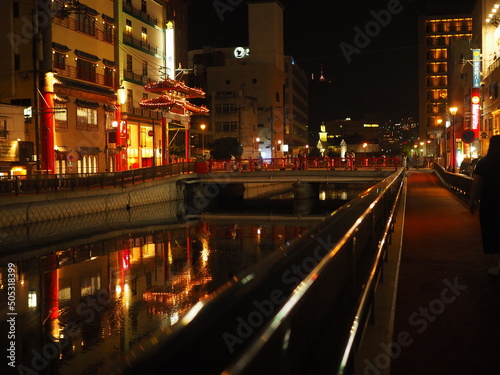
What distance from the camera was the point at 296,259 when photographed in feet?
9.49

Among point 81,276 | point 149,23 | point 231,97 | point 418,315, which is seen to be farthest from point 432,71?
point 418,315

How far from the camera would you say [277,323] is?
194 centimetres

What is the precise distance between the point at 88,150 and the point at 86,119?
2.35 m

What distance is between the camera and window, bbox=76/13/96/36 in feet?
135

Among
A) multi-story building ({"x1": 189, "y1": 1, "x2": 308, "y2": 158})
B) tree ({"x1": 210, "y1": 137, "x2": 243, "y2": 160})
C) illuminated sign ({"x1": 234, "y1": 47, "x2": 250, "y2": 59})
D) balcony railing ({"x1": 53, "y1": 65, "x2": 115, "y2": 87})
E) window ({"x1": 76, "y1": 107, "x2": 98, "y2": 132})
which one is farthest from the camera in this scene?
illuminated sign ({"x1": 234, "y1": 47, "x2": 250, "y2": 59})

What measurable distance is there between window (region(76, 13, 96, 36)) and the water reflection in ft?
70.9

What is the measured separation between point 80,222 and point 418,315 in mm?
24761

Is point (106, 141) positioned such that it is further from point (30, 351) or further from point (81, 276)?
point (30, 351)

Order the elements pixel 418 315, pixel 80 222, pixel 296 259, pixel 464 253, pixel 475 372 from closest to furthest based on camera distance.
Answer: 1. pixel 296 259
2. pixel 475 372
3. pixel 418 315
4. pixel 464 253
5. pixel 80 222

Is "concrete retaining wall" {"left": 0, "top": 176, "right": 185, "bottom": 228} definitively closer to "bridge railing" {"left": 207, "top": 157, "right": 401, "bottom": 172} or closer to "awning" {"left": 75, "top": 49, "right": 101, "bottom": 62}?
"bridge railing" {"left": 207, "top": 157, "right": 401, "bottom": 172}

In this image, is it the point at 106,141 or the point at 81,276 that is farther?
the point at 106,141

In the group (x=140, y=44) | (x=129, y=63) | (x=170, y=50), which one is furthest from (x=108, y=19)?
(x=170, y=50)

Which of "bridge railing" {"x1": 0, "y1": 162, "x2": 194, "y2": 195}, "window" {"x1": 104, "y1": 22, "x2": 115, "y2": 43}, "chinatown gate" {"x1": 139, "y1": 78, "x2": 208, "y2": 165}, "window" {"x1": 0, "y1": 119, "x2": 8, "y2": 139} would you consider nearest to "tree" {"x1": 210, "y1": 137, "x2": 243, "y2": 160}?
"chinatown gate" {"x1": 139, "y1": 78, "x2": 208, "y2": 165}

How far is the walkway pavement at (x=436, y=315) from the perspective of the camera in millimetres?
4316
